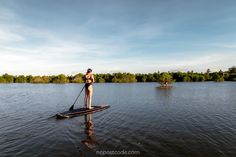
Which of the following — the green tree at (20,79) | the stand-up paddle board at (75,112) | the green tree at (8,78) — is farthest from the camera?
the green tree at (20,79)

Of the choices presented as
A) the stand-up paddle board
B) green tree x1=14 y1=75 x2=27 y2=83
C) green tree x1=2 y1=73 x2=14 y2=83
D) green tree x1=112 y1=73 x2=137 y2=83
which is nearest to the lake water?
the stand-up paddle board

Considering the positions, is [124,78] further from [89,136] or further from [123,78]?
[89,136]

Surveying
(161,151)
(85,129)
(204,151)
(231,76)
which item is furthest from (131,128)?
(231,76)

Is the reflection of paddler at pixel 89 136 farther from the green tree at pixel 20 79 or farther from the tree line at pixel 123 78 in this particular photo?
the green tree at pixel 20 79

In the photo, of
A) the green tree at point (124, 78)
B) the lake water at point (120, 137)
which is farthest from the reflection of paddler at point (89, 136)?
the green tree at point (124, 78)

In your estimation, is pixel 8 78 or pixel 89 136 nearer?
pixel 89 136

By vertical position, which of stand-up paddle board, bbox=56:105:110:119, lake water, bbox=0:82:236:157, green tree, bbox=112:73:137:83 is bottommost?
lake water, bbox=0:82:236:157

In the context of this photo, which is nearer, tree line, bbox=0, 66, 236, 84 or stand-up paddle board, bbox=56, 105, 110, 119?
stand-up paddle board, bbox=56, 105, 110, 119

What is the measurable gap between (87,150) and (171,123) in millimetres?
8677

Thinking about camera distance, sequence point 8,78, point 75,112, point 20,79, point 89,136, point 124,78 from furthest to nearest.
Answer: point 20,79 < point 8,78 < point 124,78 < point 75,112 < point 89,136

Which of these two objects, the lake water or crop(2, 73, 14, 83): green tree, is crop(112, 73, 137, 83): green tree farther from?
the lake water

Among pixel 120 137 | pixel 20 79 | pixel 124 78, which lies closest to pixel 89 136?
pixel 120 137

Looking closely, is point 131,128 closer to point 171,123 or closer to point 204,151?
point 171,123

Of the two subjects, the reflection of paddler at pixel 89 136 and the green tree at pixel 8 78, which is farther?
the green tree at pixel 8 78
